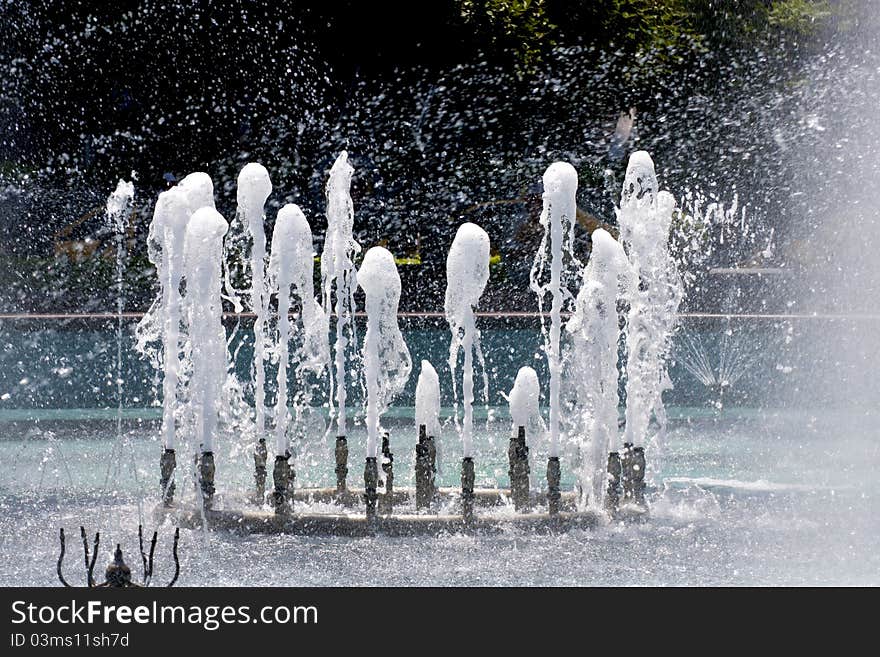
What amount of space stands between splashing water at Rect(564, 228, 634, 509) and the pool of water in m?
0.39

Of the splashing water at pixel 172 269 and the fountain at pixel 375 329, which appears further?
the splashing water at pixel 172 269

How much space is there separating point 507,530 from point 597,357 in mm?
1183

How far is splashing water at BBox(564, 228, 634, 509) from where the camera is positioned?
6531 millimetres

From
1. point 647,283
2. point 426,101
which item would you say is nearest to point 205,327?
point 647,283

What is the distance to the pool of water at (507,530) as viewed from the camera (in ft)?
17.8

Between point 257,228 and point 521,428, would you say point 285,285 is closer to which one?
point 257,228

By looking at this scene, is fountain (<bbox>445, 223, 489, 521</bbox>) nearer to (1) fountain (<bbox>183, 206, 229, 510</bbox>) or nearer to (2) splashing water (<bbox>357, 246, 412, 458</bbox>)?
(2) splashing water (<bbox>357, 246, 412, 458</bbox>)

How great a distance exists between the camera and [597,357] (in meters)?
6.71

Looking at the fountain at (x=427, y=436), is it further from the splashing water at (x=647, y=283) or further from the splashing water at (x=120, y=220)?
the splashing water at (x=120, y=220)

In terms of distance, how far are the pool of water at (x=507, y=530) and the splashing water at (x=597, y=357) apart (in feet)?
1.29

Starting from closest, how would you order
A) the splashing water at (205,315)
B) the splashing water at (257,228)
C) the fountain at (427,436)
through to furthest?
the splashing water at (205,315), the fountain at (427,436), the splashing water at (257,228)

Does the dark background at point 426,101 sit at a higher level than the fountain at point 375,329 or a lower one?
higher

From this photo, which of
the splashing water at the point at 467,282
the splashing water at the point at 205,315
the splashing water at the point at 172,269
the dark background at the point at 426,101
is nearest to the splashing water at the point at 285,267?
the splashing water at the point at 205,315

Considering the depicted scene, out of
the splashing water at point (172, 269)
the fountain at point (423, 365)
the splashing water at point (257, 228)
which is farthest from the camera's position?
the splashing water at point (257, 228)
